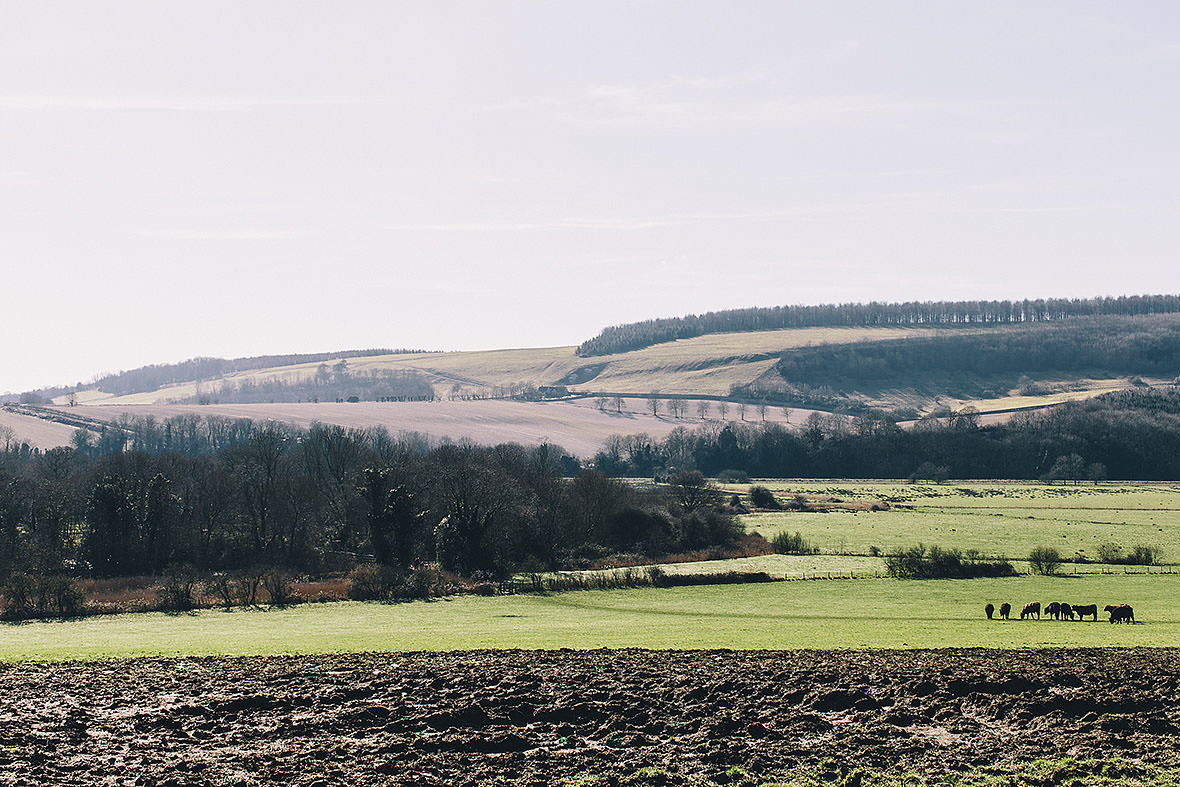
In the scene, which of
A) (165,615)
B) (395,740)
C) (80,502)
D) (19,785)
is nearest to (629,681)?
(395,740)

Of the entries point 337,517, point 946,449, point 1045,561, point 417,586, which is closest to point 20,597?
point 417,586

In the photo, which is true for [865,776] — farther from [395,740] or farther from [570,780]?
[395,740]

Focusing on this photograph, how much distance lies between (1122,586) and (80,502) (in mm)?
69427

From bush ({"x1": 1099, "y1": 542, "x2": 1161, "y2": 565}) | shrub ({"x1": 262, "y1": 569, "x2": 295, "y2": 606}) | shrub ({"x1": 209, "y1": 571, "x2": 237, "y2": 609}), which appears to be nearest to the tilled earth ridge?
shrub ({"x1": 209, "y1": 571, "x2": 237, "y2": 609})

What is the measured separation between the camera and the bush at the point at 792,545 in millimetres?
70750

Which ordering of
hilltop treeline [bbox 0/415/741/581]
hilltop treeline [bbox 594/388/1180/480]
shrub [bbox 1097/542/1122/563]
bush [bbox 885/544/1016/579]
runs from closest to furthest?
bush [bbox 885/544/1016/579], shrub [bbox 1097/542/1122/563], hilltop treeline [bbox 0/415/741/581], hilltop treeline [bbox 594/388/1180/480]

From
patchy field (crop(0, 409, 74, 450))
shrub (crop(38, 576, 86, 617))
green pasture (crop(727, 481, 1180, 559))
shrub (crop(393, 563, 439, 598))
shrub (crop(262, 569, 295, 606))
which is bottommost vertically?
green pasture (crop(727, 481, 1180, 559))

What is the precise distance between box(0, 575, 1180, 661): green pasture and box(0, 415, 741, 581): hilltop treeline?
16011 millimetres

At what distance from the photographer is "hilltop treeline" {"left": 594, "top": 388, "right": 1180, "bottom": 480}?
478 feet

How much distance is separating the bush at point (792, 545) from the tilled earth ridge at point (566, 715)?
40008 millimetres

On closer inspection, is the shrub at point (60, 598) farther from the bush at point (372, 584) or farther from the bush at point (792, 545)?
the bush at point (792, 545)

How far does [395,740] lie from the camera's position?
22906 millimetres

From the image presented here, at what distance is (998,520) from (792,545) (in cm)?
2340

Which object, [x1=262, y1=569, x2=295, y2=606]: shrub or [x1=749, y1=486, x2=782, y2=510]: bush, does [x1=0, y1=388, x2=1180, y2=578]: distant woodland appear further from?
[x1=749, y1=486, x2=782, y2=510]: bush
